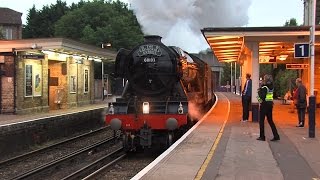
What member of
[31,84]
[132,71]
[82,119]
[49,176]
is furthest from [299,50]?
[31,84]

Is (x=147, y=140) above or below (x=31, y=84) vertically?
below

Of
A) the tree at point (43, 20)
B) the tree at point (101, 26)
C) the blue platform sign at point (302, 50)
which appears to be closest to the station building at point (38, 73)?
the blue platform sign at point (302, 50)

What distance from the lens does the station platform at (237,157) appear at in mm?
8344

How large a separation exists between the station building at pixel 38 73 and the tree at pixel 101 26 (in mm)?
23773

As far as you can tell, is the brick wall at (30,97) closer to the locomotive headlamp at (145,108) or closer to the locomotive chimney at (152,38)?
the locomotive chimney at (152,38)

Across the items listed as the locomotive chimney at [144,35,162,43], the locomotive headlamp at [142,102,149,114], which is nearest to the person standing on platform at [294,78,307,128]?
the locomotive chimney at [144,35,162,43]

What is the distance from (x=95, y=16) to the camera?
57.7 meters

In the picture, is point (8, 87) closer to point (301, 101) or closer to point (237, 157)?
point (301, 101)

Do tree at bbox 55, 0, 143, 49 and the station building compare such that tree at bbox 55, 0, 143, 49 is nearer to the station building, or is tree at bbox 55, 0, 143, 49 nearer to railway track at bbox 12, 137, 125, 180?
the station building

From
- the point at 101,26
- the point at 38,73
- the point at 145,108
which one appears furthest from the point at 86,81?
the point at 101,26

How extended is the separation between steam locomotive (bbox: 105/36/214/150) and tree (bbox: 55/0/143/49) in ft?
125

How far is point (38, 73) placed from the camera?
78.4 feet

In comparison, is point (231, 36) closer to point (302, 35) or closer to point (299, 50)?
point (302, 35)

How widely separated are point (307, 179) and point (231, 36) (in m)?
9.82
